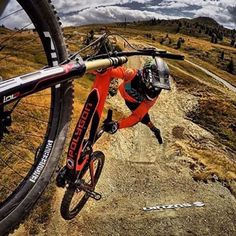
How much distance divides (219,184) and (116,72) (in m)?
23.0

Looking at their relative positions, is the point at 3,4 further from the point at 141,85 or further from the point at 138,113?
the point at 138,113

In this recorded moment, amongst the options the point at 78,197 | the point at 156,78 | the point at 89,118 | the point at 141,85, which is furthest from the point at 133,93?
the point at 78,197

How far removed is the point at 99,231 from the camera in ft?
61.9

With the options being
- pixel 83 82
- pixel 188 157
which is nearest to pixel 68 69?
pixel 188 157

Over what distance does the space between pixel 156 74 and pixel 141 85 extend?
718 millimetres

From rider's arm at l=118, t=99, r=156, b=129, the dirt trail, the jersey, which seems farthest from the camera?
the dirt trail

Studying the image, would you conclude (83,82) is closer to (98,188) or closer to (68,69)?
(98,188)

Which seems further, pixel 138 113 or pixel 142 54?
pixel 138 113

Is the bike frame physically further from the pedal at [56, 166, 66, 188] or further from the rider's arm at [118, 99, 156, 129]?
the rider's arm at [118, 99, 156, 129]

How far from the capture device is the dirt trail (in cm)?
1970

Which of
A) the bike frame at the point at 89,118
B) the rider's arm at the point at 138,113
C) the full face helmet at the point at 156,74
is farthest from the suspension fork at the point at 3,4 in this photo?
the rider's arm at the point at 138,113

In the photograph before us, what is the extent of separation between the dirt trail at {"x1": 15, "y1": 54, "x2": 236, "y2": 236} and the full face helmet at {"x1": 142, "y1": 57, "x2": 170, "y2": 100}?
10967 millimetres

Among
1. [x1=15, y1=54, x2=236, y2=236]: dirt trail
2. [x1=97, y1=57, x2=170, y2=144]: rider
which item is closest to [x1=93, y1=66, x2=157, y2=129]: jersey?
[x1=97, y1=57, x2=170, y2=144]: rider

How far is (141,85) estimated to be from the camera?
29.9 ft
